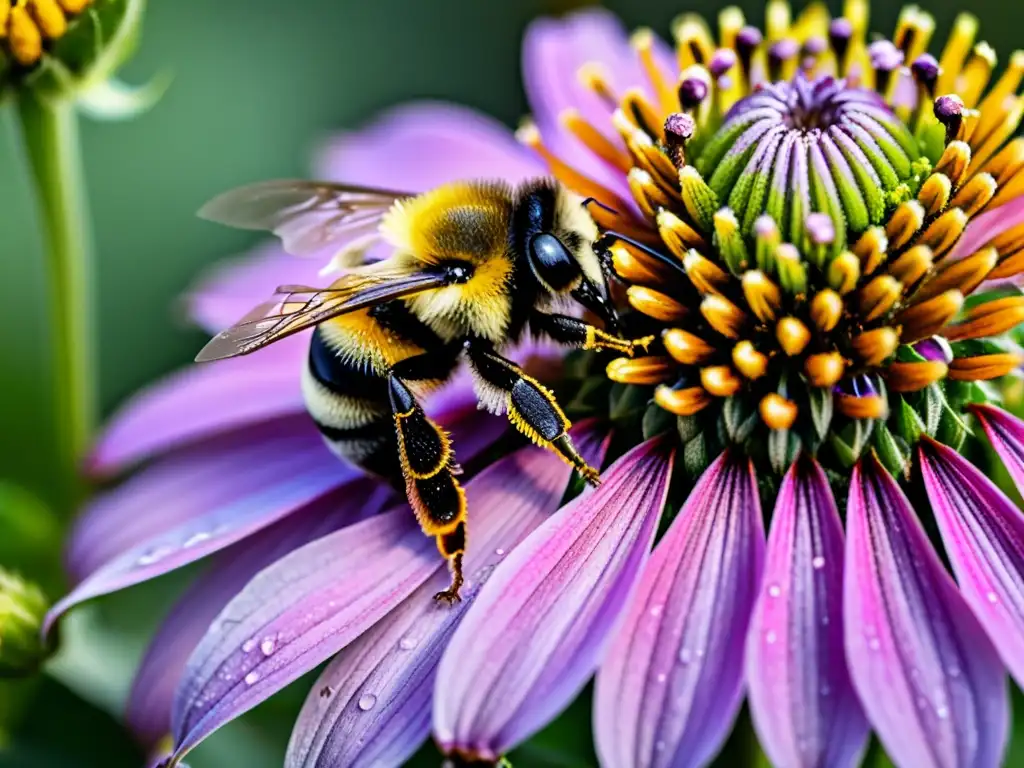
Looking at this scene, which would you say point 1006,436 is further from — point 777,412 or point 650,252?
point 650,252

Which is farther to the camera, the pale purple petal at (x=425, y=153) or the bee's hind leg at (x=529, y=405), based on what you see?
the pale purple petal at (x=425, y=153)

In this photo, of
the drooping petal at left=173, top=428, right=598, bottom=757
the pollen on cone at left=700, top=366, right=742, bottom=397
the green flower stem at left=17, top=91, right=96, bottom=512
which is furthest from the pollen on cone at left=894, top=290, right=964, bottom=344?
the green flower stem at left=17, top=91, right=96, bottom=512

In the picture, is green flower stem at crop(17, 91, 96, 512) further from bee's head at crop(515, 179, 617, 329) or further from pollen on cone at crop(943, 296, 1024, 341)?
pollen on cone at crop(943, 296, 1024, 341)

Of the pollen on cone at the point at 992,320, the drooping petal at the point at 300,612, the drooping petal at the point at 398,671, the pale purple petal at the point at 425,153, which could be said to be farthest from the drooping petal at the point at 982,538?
the pale purple petal at the point at 425,153

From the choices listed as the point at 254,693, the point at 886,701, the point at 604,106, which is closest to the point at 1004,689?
the point at 886,701

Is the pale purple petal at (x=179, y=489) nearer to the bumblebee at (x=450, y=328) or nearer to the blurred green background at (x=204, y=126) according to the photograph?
the bumblebee at (x=450, y=328)
